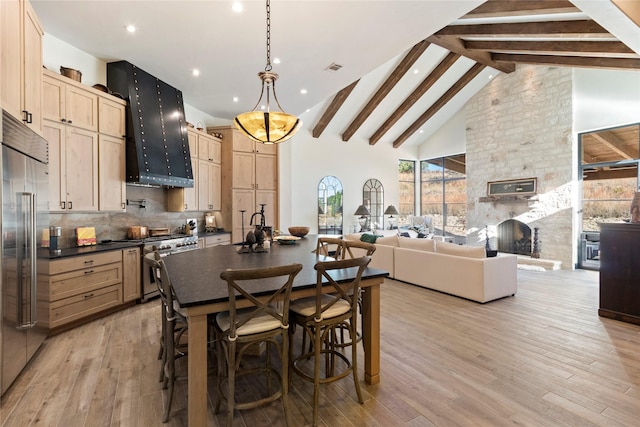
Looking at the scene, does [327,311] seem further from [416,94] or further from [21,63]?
[416,94]

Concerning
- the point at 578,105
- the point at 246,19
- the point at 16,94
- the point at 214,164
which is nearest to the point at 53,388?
the point at 16,94

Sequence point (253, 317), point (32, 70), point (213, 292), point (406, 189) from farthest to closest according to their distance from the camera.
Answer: point (406, 189) → point (32, 70) → point (253, 317) → point (213, 292)

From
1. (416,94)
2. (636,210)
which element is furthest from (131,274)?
(416,94)

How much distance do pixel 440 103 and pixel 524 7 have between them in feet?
15.8

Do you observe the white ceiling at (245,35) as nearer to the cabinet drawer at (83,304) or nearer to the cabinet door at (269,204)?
the cabinet door at (269,204)

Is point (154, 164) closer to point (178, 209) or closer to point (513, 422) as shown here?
point (178, 209)

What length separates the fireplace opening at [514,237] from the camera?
25.3ft

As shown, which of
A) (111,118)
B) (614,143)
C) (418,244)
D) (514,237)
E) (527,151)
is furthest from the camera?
(514,237)

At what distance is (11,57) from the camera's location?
2320 millimetres

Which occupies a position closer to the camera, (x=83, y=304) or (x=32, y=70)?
(x=32, y=70)

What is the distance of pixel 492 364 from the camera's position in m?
2.60

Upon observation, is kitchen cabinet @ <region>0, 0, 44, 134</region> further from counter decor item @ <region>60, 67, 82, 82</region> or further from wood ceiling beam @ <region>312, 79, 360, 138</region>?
wood ceiling beam @ <region>312, 79, 360, 138</region>

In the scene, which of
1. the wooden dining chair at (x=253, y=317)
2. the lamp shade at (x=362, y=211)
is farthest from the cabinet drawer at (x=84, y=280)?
the lamp shade at (x=362, y=211)

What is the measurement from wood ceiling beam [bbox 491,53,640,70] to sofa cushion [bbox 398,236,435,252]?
4.49 meters
